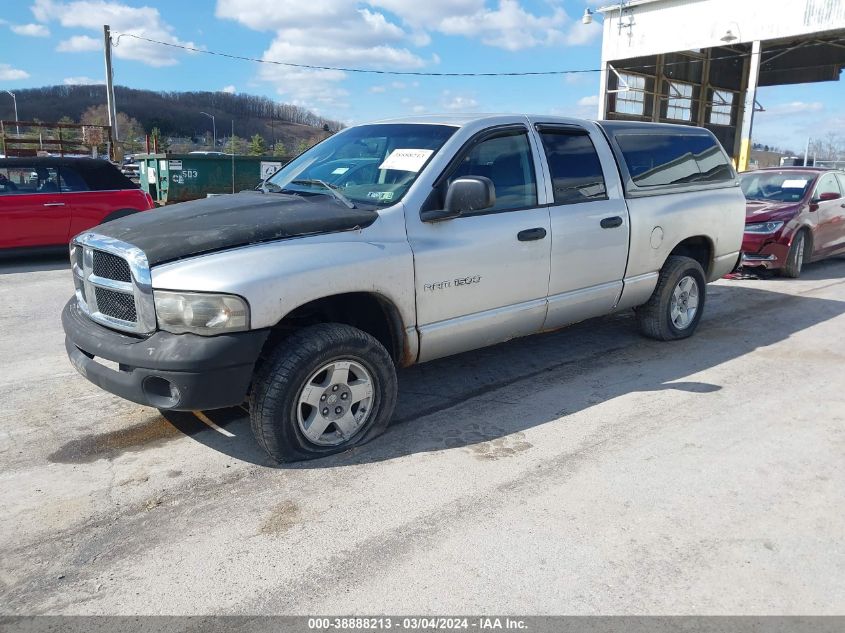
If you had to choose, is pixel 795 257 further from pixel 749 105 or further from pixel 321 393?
pixel 749 105

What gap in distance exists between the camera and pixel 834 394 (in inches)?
195

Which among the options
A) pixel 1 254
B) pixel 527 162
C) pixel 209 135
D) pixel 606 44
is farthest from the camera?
pixel 209 135

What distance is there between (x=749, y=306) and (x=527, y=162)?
4468mm

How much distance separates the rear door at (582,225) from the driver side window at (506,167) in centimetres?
19

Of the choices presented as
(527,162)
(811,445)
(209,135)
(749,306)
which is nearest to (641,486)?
(811,445)

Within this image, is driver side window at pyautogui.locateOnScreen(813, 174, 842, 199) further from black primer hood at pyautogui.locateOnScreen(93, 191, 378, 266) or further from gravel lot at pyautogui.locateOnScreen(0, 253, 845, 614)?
black primer hood at pyautogui.locateOnScreen(93, 191, 378, 266)

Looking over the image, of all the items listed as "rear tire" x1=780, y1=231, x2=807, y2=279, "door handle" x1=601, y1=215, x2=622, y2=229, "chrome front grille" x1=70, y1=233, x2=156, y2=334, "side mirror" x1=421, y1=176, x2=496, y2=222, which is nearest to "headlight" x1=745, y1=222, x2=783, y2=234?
"rear tire" x1=780, y1=231, x2=807, y2=279

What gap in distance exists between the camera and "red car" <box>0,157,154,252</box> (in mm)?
9938

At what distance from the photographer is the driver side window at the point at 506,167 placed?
4.39m

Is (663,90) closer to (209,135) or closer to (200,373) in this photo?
(200,373)

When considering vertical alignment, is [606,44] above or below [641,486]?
above

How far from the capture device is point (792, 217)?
9242 mm

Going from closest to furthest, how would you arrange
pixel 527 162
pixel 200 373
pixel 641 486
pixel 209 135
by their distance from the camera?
pixel 200 373 → pixel 641 486 → pixel 527 162 → pixel 209 135

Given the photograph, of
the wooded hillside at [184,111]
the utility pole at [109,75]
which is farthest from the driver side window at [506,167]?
the wooded hillside at [184,111]
